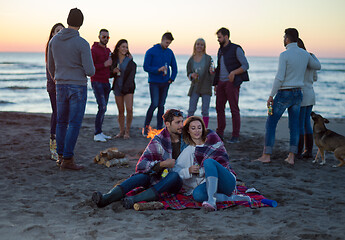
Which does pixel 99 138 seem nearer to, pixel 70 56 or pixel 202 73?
pixel 202 73

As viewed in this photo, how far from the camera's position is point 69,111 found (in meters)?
5.52

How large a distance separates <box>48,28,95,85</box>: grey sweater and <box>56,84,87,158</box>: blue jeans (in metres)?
0.11

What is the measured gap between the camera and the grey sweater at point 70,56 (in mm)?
5258

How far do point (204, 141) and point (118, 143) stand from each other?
3667 millimetres

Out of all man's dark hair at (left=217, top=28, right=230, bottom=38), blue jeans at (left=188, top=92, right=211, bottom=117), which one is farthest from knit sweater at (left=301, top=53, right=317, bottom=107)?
blue jeans at (left=188, top=92, right=211, bottom=117)

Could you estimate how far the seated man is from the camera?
415 centimetres

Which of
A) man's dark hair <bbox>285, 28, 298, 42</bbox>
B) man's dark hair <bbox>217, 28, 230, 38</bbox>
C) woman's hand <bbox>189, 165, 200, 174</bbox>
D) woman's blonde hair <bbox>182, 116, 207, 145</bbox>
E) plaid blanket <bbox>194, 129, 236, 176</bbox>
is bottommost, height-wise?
woman's hand <bbox>189, 165, 200, 174</bbox>

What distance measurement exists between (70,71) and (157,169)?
81.8 inches

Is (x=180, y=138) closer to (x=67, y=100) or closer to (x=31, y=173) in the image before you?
(x=67, y=100)

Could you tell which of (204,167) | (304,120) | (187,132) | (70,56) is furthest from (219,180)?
(304,120)

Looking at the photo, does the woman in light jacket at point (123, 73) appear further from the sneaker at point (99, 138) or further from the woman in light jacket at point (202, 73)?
the woman in light jacket at point (202, 73)

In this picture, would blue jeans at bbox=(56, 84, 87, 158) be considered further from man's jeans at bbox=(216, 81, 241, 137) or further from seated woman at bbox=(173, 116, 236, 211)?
man's jeans at bbox=(216, 81, 241, 137)

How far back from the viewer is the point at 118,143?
7.76m

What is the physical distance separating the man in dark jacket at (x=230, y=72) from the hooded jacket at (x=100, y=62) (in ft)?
7.65
